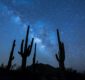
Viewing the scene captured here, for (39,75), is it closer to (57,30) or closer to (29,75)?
(29,75)

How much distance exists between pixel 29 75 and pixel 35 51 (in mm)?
7768

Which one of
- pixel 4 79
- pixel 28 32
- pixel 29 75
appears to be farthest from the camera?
pixel 28 32

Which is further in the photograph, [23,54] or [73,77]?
[23,54]

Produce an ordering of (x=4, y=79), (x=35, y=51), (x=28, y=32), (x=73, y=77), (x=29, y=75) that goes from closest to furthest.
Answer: (x=4, y=79)
(x=29, y=75)
(x=73, y=77)
(x=28, y=32)
(x=35, y=51)

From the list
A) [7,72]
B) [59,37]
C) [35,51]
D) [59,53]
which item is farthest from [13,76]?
[35,51]

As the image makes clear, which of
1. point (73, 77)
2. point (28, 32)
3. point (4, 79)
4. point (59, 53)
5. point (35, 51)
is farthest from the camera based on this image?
point (35, 51)

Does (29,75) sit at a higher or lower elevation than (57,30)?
lower

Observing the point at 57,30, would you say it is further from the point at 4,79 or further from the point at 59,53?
the point at 4,79

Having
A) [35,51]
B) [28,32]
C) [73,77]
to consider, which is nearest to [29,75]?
[73,77]

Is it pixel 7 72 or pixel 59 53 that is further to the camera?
pixel 59 53

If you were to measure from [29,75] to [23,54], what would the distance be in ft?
11.2

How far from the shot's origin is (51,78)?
12.2 m


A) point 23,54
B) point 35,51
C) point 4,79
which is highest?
point 35,51

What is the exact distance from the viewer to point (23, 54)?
15133mm
